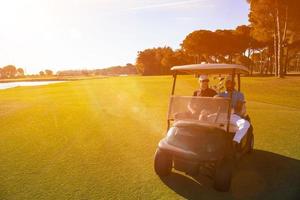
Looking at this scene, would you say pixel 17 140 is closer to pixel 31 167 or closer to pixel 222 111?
pixel 31 167

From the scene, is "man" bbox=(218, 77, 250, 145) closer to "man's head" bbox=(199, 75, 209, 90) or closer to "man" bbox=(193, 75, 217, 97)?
"man" bbox=(193, 75, 217, 97)

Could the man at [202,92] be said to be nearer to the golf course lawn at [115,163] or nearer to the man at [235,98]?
the man at [235,98]

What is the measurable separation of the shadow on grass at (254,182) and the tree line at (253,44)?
28200 millimetres

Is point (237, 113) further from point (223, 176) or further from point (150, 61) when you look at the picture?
point (150, 61)

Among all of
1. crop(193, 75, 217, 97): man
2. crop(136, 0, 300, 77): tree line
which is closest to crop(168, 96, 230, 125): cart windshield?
crop(193, 75, 217, 97): man

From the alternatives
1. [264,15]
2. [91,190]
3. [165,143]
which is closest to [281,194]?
[165,143]

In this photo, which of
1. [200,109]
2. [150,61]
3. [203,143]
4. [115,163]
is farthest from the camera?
[150,61]

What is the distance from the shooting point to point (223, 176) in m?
4.83

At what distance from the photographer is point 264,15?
3397 cm

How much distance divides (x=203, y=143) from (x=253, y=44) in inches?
2471

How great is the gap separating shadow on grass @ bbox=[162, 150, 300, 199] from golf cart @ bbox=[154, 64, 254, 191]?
198 millimetres

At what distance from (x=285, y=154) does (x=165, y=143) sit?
3.41m

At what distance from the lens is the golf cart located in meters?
4.82

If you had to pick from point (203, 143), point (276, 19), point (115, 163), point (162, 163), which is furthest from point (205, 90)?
point (276, 19)
